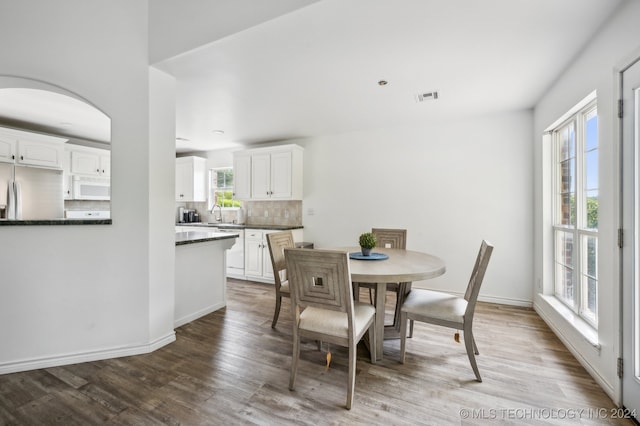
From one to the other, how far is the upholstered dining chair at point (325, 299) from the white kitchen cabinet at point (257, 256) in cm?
268

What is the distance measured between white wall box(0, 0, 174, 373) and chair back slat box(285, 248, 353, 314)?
136 centimetres

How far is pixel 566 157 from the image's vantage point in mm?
2688

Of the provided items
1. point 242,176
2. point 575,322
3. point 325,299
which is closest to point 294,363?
point 325,299

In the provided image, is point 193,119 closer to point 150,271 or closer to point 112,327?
point 150,271

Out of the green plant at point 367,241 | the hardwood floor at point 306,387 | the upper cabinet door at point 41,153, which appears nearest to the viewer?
the hardwood floor at point 306,387

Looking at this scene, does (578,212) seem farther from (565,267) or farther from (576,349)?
(576,349)

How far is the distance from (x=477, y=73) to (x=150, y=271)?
10.8 feet

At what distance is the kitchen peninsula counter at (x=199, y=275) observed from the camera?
110 inches

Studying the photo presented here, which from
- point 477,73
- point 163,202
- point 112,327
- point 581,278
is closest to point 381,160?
point 477,73

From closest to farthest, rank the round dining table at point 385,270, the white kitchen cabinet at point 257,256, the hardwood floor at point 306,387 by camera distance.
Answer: the hardwood floor at point 306,387 < the round dining table at point 385,270 < the white kitchen cabinet at point 257,256

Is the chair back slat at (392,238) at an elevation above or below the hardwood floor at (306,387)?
above

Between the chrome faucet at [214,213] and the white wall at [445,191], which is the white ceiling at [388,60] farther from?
the chrome faucet at [214,213]

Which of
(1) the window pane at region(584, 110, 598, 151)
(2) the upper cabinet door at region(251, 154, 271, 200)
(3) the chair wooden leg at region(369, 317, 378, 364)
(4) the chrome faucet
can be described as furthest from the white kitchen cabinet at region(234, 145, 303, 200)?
(1) the window pane at region(584, 110, 598, 151)

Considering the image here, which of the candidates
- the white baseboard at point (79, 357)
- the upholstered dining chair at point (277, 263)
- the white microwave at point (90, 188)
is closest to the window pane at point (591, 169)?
the upholstered dining chair at point (277, 263)
